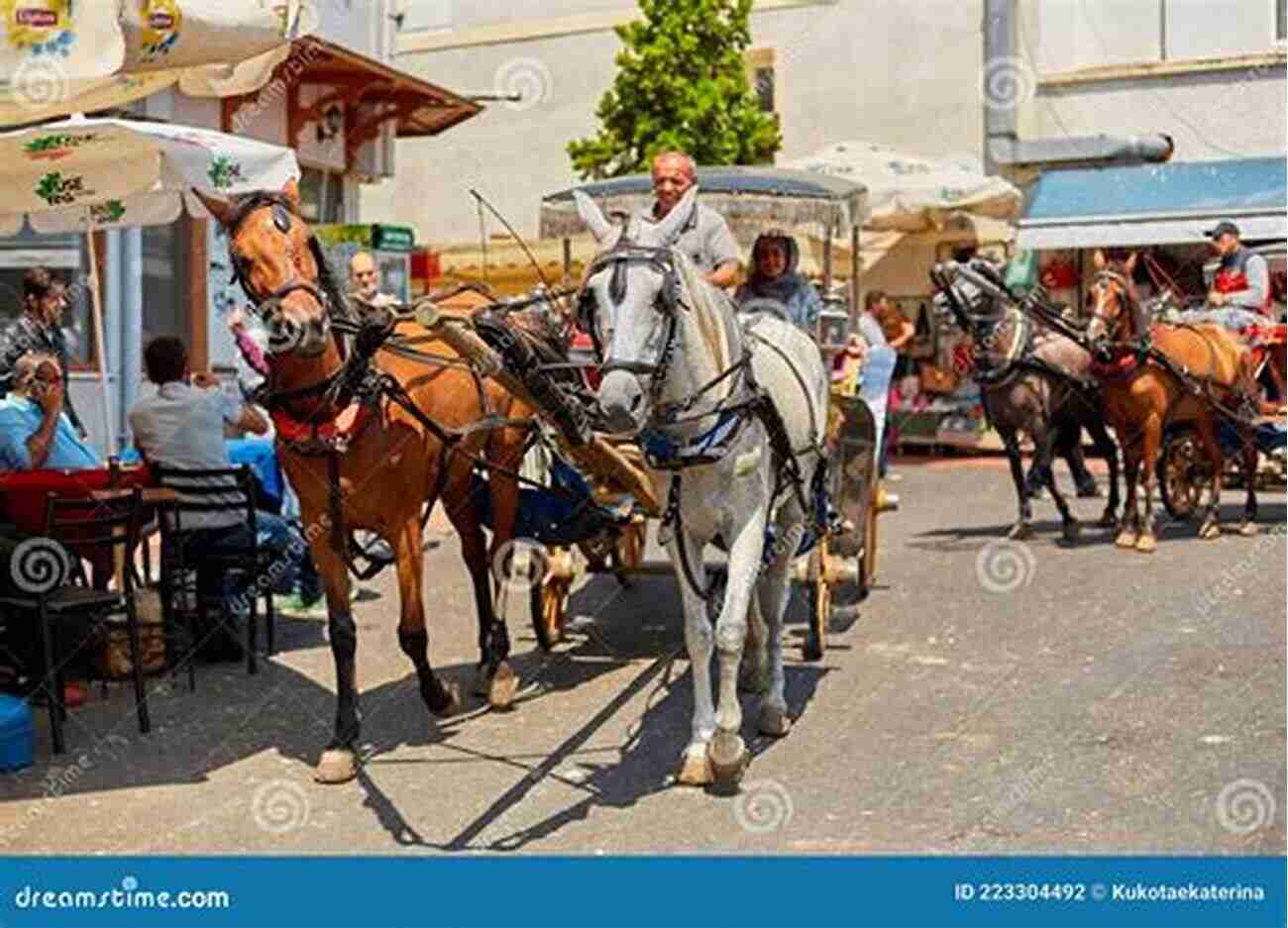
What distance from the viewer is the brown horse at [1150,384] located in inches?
478

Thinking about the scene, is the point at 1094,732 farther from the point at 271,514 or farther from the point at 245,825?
the point at 271,514

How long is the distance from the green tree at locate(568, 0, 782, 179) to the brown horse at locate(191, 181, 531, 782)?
564 inches

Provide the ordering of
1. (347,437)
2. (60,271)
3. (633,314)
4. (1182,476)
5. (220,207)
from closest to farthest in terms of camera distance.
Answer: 1. (633,314)
2. (220,207)
3. (347,437)
4. (1182,476)
5. (60,271)

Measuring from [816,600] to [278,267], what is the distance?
364 cm

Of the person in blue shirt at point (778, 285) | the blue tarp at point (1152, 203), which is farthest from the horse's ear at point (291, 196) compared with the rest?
the blue tarp at point (1152, 203)

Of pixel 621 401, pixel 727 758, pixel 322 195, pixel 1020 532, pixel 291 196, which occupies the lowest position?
pixel 1020 532

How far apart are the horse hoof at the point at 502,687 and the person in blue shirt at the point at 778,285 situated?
7.20 ft

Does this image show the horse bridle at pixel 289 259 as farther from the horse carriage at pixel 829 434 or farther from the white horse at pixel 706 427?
the horse carriage at pixel 829 434

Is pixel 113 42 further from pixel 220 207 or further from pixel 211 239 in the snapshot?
pixel 211 239

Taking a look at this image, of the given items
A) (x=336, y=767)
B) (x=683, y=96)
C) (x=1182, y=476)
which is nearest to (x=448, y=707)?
(x=336, y=767)

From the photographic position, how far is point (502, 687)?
8.05 metres

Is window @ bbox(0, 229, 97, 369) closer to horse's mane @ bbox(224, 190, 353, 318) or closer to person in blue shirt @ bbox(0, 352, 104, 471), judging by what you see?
person in blue shirt @ bbox(0, 352, 104, 471)

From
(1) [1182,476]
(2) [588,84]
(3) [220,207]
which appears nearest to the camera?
(3) [220,207]

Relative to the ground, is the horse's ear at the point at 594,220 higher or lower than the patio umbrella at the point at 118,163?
lower
